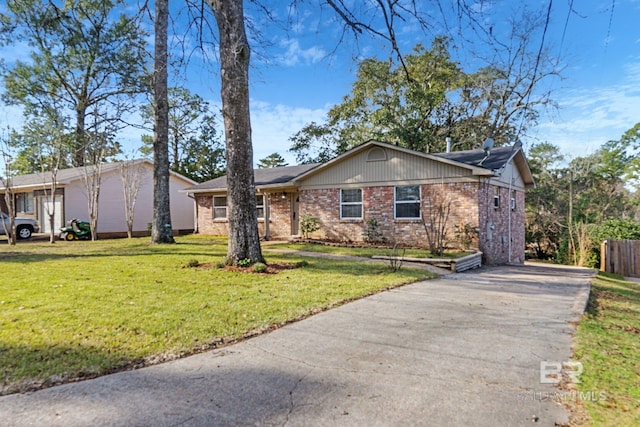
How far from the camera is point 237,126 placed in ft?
26.9

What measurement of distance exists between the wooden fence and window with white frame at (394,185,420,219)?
7.90 m

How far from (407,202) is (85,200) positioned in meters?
17.4

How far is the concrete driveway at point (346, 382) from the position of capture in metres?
2.48

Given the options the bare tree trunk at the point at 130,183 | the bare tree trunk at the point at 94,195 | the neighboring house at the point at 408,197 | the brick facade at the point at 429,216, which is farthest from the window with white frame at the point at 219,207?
the bare tree trunk at the point at 94,195

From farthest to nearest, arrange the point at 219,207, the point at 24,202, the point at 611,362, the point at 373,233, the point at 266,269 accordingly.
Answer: the point at 24,202, the point at 219,207, the point at 373,233, the point at 266,269, the point at 611,362

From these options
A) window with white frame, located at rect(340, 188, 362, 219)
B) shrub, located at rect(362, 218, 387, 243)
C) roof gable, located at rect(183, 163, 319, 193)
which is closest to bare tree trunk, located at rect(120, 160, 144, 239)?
roof gable, located at rect(183, 163, 319, 193)

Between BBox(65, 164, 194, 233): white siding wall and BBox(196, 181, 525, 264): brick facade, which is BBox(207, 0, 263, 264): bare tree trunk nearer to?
BBox(196, 181, 525, 264): brick facade

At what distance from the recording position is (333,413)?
2.53 m

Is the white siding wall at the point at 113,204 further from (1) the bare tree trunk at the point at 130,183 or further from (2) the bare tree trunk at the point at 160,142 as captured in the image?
(2) the bare tree trunk at the point at 160,142

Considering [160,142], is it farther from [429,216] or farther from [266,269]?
[429,216]

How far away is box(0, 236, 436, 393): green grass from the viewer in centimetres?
343

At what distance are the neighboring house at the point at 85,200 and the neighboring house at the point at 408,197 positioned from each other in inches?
272

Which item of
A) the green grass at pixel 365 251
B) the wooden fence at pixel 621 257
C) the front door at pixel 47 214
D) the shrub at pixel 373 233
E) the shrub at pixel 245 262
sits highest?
the front door at pixel 47 214

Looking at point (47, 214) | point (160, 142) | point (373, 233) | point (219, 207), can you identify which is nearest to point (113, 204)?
point (47, 214)
